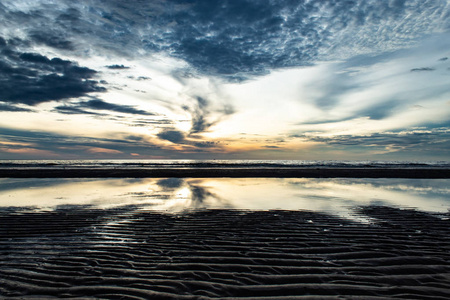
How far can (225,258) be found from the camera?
5051 millimetres

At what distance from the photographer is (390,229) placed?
Answer: 6.97m

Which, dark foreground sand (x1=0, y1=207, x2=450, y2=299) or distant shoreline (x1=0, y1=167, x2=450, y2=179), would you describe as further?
distant shoreline (x1=0, y1=167, x2=450, y2=179)

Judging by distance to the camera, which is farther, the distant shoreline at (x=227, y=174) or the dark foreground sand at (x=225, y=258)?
the distant shoreline at (x=227, y=174)

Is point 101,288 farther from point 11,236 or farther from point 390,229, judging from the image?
point 390,229

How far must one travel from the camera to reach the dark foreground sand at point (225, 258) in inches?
153

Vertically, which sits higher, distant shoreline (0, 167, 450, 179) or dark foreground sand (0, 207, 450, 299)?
distant shoreline (0, 167, 450, 179)

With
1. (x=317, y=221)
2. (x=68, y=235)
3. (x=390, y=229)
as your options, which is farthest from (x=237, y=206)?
(x=68, y=235)

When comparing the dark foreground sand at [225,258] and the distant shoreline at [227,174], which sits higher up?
the distant shoreline at [227,174]

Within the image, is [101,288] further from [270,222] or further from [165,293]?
[270,222]

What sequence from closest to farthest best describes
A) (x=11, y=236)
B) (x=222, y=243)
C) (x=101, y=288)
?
1. (x=101, y=288)
2. (x=222, y=243)
3. (x=11, y=236)

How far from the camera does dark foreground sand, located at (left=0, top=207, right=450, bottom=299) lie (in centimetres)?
388

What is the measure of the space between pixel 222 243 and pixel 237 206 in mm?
4586

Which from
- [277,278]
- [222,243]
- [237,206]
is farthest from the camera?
[237,206]

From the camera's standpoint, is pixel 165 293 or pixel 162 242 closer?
pixel 165 293
